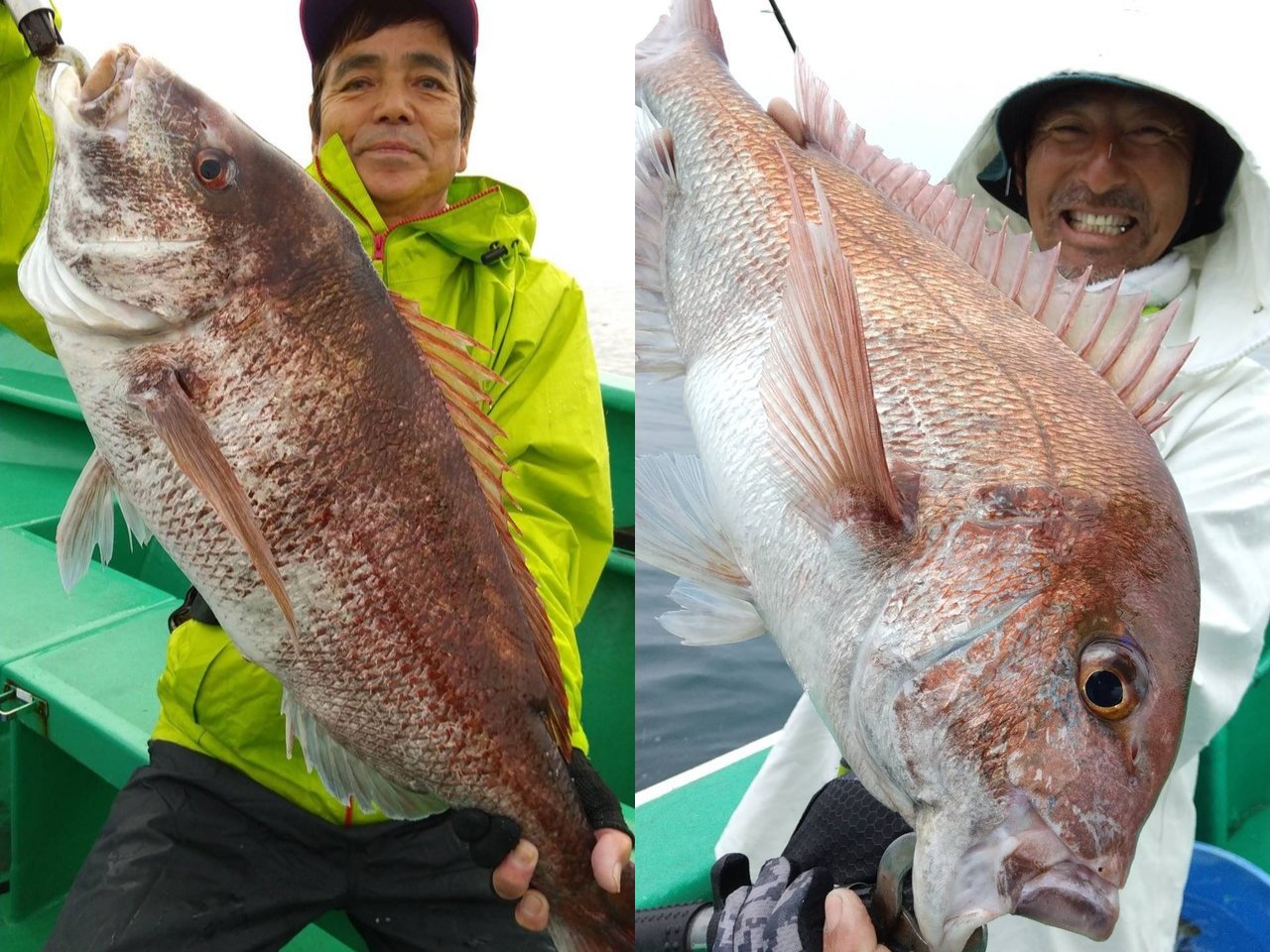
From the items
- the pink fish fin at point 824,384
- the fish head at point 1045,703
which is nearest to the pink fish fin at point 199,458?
the pink fish fin at point 824,384

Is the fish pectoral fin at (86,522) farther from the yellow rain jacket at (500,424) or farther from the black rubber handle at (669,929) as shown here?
the black rubber handle at (669,929)

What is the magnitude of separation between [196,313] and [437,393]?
0.97 feet

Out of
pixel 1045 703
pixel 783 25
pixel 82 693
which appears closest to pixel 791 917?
pixel 1045 703

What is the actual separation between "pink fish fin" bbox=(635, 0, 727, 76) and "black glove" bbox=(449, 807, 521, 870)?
1.04 metres

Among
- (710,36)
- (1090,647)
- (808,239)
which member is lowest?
(1090,647)

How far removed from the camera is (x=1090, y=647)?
2.38ft

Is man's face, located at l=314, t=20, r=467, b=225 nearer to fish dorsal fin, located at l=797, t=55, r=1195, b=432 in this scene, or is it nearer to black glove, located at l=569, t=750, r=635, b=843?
fish dorsal fin, located at l=797, t=55, r=1195, b=432

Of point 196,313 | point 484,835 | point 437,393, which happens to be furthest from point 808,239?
point 484,835

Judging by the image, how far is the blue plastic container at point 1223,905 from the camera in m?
2.04

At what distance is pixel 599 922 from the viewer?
139cm

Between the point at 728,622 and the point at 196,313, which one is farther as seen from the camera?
the point at 196,313

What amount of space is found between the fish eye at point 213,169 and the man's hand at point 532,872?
3.11 ft

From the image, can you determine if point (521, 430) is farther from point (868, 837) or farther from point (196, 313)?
point (868, 837)

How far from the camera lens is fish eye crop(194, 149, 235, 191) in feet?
3.49
